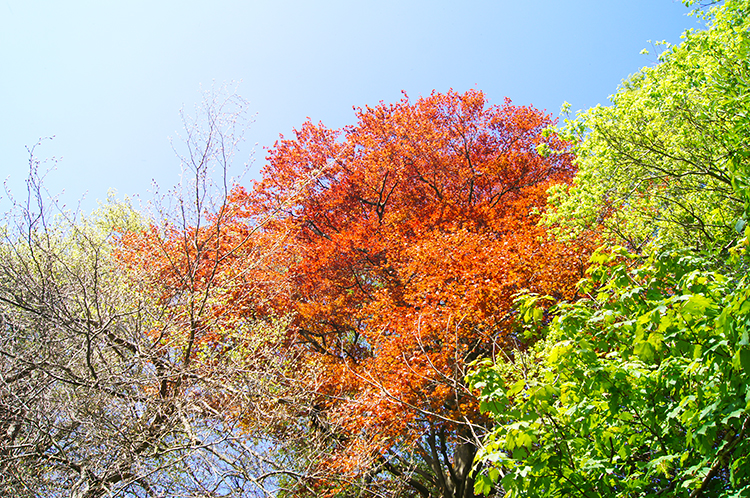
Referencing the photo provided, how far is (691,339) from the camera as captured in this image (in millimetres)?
3838

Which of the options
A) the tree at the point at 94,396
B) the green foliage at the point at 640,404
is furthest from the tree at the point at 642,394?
the tree at the point at 94,396

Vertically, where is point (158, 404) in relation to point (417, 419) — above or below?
above

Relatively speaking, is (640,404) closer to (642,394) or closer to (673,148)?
(642,394)

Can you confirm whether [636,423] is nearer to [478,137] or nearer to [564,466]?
[564,466]

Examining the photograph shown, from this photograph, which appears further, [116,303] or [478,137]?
[478,137]

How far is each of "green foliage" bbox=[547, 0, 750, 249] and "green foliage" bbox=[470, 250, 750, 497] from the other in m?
5.22

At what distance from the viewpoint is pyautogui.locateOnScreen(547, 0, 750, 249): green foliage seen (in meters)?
8.92

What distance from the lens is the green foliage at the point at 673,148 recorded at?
351 inches

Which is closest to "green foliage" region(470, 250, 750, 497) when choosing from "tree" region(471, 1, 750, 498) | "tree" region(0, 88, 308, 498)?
"tree" region(471, 1, 750, 498)

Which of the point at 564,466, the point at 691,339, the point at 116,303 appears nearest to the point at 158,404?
the point at 116,303

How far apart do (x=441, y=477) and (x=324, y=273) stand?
8639 mm

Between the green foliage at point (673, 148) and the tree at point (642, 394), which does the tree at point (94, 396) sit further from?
the green foliage at point (673, 148)

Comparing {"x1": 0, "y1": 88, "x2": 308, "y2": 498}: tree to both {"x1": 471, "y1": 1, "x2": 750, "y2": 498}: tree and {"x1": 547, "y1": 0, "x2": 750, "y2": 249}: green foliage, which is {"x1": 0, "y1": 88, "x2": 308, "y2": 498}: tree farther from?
{"x1": 547, "y1": 0, "x2": 750, "y2": 249}: green foliage

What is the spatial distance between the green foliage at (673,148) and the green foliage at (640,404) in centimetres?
522
